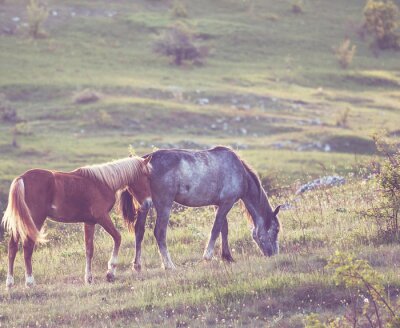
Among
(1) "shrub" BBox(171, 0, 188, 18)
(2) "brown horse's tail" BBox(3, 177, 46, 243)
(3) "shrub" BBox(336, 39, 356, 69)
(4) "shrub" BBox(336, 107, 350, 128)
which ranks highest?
(2) "brown horse's tail" BBox(3, 177, 46, 243)

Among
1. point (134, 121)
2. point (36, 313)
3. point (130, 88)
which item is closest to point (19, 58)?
point (130, 88)

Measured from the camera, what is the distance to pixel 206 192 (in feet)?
38.1

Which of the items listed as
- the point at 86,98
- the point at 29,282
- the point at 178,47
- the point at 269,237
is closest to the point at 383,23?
the point at 178,47

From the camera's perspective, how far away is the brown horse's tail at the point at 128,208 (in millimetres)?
11578

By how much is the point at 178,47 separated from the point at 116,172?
32513 millimetres

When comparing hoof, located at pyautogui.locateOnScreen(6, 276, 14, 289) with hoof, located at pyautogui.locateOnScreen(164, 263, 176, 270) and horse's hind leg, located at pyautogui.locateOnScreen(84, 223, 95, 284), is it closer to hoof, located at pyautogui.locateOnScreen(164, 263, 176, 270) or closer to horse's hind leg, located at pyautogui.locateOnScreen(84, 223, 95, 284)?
horse's hind leg, located at pyautogui.locateOnScreen(84, 223, 95, 284)

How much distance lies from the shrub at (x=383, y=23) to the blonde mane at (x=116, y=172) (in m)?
41.7

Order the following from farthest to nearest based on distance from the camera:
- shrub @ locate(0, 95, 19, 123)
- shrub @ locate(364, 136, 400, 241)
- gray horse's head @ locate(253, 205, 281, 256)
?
shrub @ locate(0, 95, 19, 123)
gray horse's head @ locate(253, 205, 281, 256)
shrub @ locate(364, 136, 400, 241)

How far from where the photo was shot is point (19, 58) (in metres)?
40.7

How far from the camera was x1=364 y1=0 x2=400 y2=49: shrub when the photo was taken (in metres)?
50.0

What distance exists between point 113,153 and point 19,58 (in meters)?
15.7

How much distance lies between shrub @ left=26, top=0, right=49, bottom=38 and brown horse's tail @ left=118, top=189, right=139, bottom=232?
111 feet

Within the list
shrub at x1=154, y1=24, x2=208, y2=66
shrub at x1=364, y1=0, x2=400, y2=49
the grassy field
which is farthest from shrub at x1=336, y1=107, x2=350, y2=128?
shrub at x1=364, y1=0, x2=400, y2=49

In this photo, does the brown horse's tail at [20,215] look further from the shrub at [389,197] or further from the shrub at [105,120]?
the shrub at [105,120]
